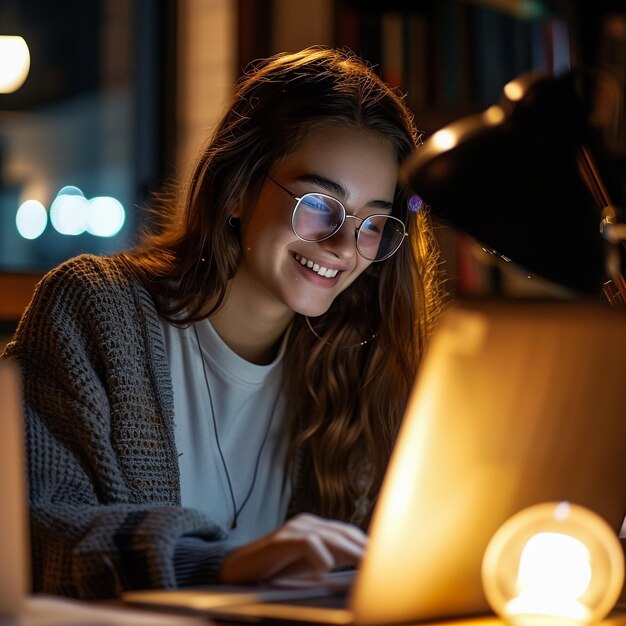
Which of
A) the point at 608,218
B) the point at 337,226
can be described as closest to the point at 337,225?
the point at 337,226

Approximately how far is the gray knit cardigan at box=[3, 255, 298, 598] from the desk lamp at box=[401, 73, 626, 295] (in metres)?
0.42

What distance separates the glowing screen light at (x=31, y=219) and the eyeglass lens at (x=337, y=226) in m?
1.34

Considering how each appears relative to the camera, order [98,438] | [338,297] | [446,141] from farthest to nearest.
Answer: [338,297]
[98,438]
[446,141]

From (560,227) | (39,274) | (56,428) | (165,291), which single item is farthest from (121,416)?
(39,274)

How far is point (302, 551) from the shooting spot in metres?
0.88

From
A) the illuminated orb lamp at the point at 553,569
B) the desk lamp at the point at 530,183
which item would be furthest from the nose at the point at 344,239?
the illuminated orb lamp at the point at 553,569

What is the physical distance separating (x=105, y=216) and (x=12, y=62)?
1.55 ft

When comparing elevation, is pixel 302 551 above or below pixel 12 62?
below

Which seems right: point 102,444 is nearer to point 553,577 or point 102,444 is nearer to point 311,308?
point 311,308

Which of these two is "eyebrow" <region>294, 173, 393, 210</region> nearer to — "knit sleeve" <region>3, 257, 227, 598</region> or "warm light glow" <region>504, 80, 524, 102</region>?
"knit sleeve" <region>3, 257, 227, 598</region>

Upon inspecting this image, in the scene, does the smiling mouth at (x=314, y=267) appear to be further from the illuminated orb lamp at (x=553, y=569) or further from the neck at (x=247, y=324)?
the illuminated orb lamp at (x=553, y=569)

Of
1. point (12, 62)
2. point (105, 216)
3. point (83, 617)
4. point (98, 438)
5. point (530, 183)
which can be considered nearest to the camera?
point (83, 617)

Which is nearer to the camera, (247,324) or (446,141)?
(446,141)

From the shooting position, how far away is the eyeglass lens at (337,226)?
5.21 ft
